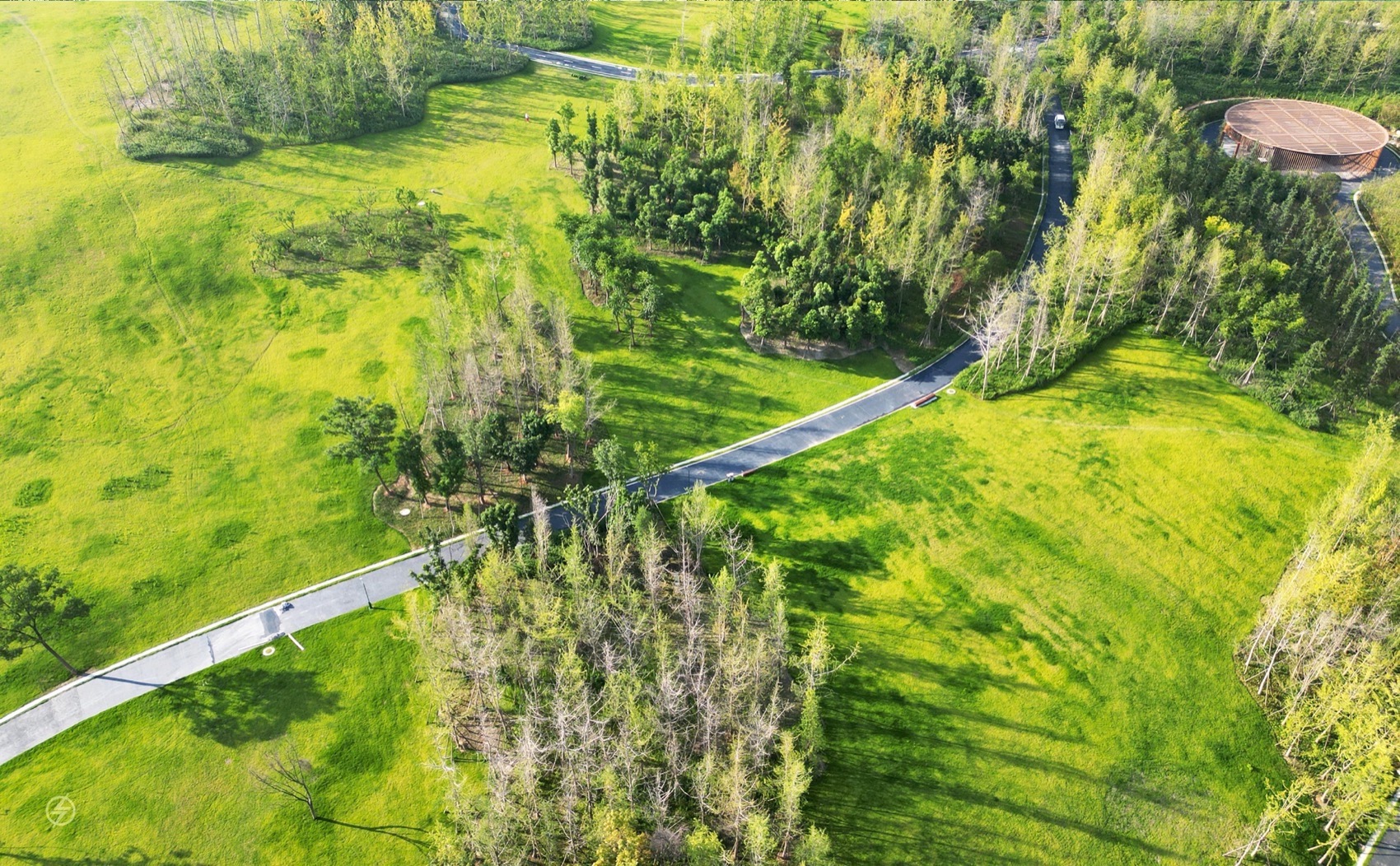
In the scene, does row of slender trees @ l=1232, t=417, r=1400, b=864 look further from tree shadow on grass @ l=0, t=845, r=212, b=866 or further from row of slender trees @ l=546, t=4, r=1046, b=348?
tree shadow on grass @ l=0, t=845, r=212, b=866

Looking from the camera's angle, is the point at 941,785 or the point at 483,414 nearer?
the point at 941,785

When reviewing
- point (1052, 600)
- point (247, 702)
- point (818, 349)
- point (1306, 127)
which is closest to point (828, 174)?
point (818, 349)

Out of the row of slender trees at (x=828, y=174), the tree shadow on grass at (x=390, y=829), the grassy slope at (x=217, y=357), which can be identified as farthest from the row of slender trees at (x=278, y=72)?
the tree shadow on grass at (x=390, y=829)

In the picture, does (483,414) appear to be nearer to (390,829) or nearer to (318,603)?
(318,603)

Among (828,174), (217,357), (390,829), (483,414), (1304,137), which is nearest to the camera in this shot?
(390,829)

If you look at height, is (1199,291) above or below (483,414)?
above

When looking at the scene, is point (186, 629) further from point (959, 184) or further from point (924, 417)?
point (959, 184)

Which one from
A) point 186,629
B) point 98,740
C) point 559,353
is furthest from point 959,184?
point 98,740
